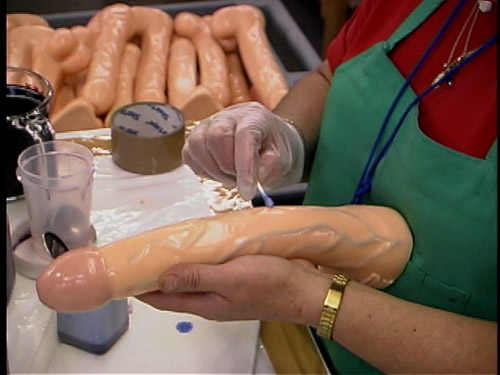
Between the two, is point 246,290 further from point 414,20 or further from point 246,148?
point 414,20

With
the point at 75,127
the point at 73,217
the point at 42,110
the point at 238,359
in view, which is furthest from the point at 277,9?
the point at 238,359

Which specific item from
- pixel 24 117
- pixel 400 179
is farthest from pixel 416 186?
pixel 24 117

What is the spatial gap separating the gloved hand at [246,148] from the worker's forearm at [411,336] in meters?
0.22

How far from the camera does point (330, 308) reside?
74 cm

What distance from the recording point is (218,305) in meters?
0.72

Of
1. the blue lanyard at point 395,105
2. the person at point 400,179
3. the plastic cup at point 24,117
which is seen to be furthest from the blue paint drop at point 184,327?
the plastic cup at point 24,117

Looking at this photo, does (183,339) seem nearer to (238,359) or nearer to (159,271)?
(238,359)

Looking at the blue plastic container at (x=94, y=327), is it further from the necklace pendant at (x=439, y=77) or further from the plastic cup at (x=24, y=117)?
the necklace pendant at (x=439, y=77)

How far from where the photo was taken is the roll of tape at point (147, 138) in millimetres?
1210

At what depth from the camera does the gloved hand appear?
0.87 meters

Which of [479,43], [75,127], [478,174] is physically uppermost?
[479,43]

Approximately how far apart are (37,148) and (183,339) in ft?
1.21

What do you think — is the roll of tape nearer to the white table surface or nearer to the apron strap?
the white table surface

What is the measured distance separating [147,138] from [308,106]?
0.32m
